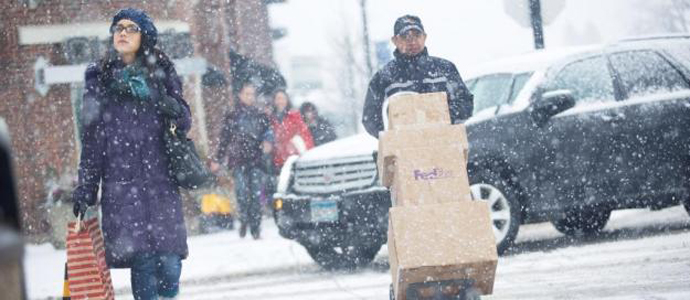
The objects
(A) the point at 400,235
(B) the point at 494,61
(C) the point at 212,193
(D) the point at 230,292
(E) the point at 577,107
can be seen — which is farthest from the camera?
(C) the point at 212,193

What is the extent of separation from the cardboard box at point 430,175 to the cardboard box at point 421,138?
0.08ft

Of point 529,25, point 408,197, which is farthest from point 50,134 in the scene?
point 408,197

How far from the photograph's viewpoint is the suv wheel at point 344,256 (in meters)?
8.66

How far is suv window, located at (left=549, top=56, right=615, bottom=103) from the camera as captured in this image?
8531 mm

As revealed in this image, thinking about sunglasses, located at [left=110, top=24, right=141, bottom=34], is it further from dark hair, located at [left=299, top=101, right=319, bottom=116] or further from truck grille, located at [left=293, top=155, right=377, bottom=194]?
dark hair, located at [left=299, top=101, right=319, bottom=116]

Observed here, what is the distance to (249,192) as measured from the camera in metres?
11.8

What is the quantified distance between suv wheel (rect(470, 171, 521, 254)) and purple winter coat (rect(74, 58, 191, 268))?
3963 mm

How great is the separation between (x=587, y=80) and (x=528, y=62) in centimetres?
58

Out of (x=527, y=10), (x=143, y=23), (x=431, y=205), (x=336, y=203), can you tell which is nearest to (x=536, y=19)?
(x=527, y=10)

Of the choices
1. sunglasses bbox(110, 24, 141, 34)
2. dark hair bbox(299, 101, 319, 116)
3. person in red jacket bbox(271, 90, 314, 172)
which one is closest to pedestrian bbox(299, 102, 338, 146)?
dark hair bbox(299, 101, 319, 116)

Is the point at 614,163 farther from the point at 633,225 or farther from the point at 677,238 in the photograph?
the point at 633,225

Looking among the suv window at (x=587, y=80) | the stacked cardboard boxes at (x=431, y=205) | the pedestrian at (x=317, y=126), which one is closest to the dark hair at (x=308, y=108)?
the pedestrian at (x=317, y=126)

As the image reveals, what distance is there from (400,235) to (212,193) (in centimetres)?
939

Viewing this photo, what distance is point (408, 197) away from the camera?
16.2ft
